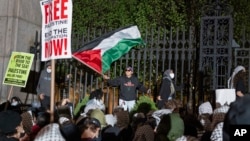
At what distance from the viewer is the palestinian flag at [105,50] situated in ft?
37.6

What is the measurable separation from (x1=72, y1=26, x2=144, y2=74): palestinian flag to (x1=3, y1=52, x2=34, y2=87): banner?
6.21 feet

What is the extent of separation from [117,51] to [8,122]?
23.9ft

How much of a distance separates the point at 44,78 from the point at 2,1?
8.41ft

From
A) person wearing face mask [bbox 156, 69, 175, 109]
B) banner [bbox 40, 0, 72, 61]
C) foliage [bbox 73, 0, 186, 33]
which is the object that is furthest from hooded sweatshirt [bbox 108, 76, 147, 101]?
foliage [bbox 73, 0, 186, 33]

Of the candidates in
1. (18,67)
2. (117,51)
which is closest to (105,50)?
(117,51)

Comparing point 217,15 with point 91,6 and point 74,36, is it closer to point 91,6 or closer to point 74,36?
point 74,36

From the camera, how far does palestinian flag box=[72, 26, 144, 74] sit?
11.5 meters

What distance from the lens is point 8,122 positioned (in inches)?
177

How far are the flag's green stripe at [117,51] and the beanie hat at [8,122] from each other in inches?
272

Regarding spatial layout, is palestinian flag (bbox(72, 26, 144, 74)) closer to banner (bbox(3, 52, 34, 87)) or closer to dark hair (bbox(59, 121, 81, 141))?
banner (bbox(3, 52, 34, 87))

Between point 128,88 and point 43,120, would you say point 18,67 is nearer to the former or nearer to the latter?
point 128,88

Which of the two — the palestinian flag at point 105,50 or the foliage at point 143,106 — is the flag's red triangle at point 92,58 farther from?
the foliage at point 143,106

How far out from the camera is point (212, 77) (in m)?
11.0

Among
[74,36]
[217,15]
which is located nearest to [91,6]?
[74,36]
